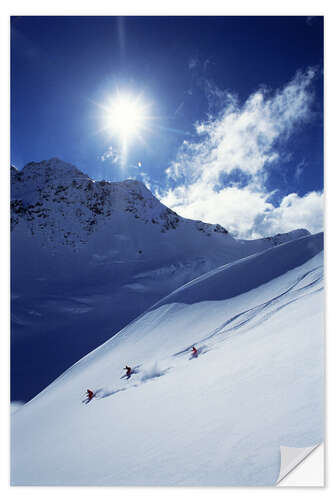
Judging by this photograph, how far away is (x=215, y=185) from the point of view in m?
5.16

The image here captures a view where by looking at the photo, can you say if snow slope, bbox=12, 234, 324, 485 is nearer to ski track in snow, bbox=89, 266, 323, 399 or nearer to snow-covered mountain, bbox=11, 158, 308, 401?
ski track in snow, bbox=89, 266, 323, 399

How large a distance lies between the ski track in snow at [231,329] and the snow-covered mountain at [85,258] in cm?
177

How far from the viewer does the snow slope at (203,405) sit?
2105 millimetres

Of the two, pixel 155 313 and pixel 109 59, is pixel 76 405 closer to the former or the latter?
pixel 155 313

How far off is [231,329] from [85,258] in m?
23.3

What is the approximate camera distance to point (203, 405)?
2.42m

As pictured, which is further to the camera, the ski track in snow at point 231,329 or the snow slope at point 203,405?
the ski track in snow at point 231,329

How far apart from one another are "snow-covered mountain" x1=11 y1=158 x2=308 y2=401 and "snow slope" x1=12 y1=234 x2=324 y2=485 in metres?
1.28
